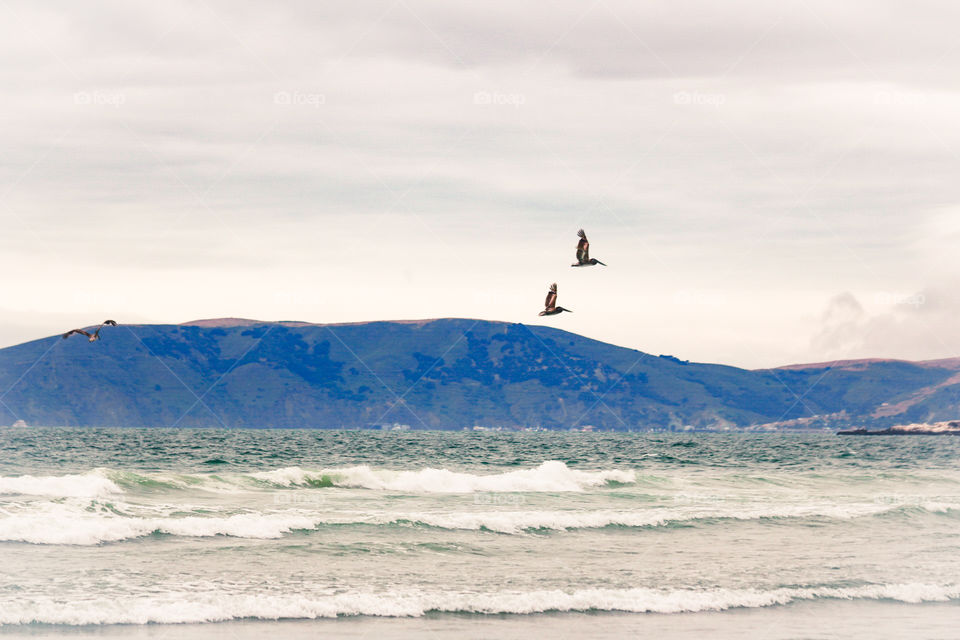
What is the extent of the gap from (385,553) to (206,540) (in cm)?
461

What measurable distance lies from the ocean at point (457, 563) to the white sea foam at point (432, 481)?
878 millimetres

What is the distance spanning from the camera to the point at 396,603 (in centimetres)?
1898

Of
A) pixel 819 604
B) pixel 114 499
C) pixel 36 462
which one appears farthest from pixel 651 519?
pixel 36 462

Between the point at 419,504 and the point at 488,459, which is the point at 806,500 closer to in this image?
the point at 419,504

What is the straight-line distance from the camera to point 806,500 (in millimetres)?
37719

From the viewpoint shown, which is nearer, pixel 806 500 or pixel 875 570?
pixel 875 570

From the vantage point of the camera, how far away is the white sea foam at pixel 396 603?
57.3 feet

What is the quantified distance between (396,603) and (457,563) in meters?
4.01

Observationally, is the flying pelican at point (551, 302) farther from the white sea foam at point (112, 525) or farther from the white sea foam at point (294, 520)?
the white sea foam at point (112, 525)

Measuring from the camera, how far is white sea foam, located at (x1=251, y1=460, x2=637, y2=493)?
38.4 metres

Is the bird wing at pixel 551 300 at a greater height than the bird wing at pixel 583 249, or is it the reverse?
the bird wing at pixel 583 249

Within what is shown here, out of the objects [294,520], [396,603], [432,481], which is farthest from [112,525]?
[432,481]

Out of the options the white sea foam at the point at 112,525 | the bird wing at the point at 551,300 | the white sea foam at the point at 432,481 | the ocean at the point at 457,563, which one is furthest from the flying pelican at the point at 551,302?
the white sea foam at the point at 432,481

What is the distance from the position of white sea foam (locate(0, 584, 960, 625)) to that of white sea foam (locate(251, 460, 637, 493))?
1792 cm
